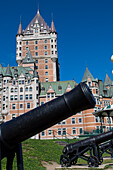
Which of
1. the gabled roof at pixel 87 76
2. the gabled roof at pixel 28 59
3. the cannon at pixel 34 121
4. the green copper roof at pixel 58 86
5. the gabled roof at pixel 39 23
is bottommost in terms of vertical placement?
the cannon at pixel 34 121

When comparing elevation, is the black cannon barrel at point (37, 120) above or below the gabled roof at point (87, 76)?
below

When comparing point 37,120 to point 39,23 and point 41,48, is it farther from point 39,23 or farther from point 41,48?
point 39,23

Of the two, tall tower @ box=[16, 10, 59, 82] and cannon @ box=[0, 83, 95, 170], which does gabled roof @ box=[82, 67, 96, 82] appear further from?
cannon @ box=[0, 83, 95, 170]

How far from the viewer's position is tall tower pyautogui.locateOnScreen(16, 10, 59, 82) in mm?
68688

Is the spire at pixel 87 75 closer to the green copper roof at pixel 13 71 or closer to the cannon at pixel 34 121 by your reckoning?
the green copper roof at pixel 13 71

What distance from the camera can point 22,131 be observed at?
485 centimetres

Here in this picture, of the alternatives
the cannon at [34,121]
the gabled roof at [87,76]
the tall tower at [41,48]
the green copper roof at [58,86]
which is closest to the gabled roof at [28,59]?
the tall tower at [41,48]

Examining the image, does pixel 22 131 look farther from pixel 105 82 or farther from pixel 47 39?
pixel 47 39

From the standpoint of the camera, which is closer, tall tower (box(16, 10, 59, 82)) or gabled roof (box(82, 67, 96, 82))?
gabled roof (box(82, 67, 96, 82))

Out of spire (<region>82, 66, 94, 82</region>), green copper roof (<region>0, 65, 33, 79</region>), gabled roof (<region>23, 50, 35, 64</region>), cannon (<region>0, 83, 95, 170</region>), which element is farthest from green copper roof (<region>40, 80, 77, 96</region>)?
cannon (<region>0, 83, 95, 170</region>)

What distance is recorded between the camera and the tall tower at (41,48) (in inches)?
2704

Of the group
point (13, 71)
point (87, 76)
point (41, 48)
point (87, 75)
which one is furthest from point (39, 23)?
point (87, 76)

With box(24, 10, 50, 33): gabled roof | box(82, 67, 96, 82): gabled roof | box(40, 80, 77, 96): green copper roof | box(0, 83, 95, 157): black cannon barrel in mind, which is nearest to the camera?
box(0, 83, 95, 157): black cannon barrel

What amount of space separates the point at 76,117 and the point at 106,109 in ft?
91.5
